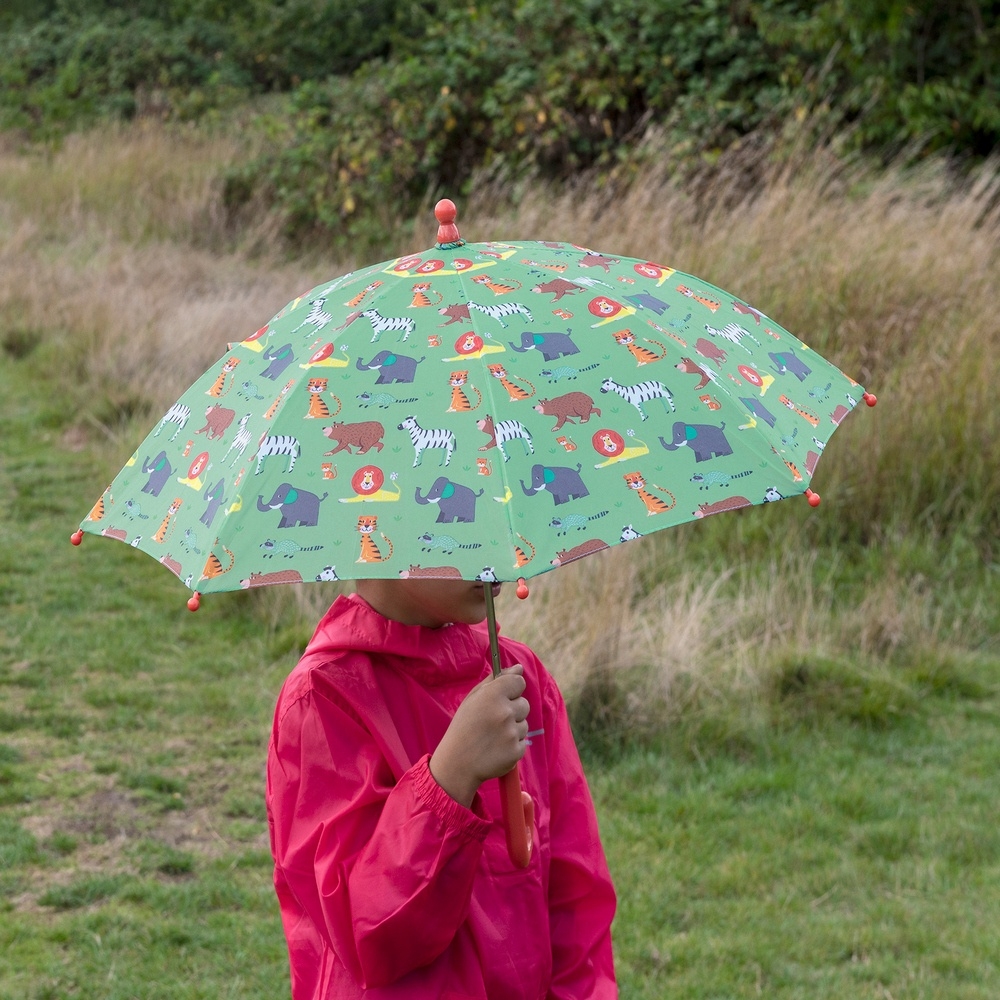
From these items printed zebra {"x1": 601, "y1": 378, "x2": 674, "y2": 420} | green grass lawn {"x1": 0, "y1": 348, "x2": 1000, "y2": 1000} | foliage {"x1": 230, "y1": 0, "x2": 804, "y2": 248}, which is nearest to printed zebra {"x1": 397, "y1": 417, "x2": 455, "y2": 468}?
printed zebra {"x1": 601, "y1": 378, "x2": 674, "y2": 420}

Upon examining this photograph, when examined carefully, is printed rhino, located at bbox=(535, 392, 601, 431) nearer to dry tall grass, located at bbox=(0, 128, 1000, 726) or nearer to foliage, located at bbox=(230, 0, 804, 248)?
dry tall grass, located at bbox=(0, 128, 1000, 726)

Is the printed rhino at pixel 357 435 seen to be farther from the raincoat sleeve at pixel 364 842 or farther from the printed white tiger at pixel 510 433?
the raincoat sleeve at pixel 364 842

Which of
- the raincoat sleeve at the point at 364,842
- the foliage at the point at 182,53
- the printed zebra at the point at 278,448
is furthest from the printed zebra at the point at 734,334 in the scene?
the foliage at the point at 182,53

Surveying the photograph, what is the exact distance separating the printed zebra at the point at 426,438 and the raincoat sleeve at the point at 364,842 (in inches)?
15.9

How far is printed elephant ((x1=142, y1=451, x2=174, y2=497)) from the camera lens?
2049mm

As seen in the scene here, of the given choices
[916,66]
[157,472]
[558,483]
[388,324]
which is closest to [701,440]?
[558,483]

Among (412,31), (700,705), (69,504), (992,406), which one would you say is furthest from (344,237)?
(412,31)

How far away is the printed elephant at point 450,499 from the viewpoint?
1.68 m

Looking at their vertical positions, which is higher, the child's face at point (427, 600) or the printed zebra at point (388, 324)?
the printed zebra at point (388, 324)

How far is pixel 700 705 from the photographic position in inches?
180

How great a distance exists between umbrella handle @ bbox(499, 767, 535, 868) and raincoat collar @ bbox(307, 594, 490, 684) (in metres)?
0.18

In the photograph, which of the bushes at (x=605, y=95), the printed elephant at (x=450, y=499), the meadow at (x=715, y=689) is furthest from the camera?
the bushes at (x=605, y=95)

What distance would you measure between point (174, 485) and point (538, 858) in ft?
2.59

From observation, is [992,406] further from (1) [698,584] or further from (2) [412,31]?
(2) [412,31]
